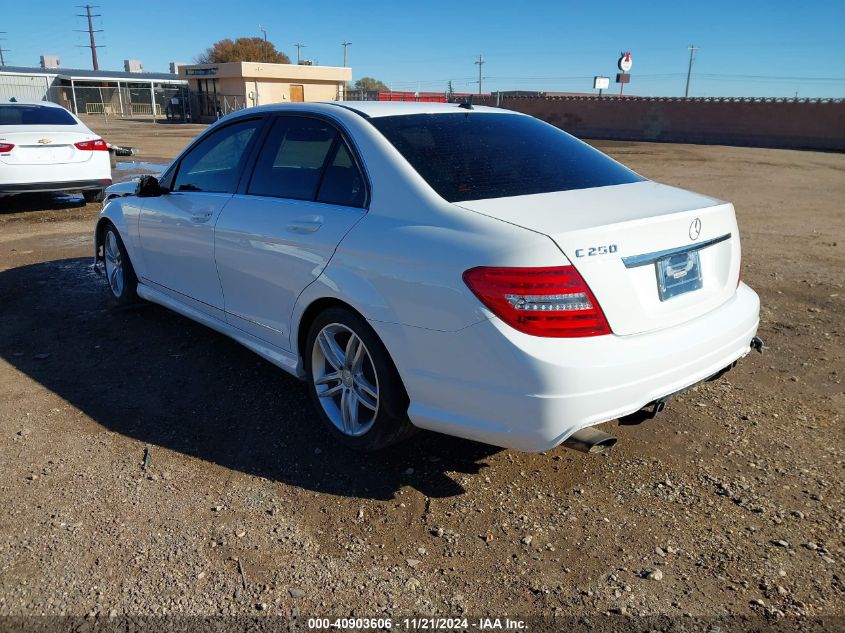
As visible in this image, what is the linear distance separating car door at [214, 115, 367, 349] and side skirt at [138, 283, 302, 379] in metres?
0.06

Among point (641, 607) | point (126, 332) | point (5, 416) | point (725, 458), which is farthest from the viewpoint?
point (126, 332)

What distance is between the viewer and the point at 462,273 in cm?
268

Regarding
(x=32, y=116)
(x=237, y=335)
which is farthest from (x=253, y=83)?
(x=237, y=335)

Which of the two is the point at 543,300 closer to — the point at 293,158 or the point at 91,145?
the point at 293,158

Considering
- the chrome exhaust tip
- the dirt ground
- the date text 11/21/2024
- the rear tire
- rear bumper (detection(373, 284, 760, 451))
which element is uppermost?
rear bumper (detection(373, 284, 760, 451))

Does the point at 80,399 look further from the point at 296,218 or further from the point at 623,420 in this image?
the point at 623,420

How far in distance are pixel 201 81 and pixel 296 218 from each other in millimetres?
55320

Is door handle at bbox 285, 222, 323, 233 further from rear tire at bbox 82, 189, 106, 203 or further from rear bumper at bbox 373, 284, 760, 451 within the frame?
rear tire at bbox 82, 189, 106, 203

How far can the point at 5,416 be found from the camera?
3.90 m

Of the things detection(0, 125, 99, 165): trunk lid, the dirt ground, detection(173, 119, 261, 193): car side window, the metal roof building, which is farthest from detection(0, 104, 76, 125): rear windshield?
the metal roof building

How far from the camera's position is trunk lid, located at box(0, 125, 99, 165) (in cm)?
954

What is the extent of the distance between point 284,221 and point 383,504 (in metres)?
1.56

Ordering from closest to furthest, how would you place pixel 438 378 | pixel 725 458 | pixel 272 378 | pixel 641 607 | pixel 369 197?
pixel 641 607 < pixel 438 378 < pixel 369 197 < pixel 725 458 < pixel 272 378

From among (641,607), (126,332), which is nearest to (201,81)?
(126,332)
